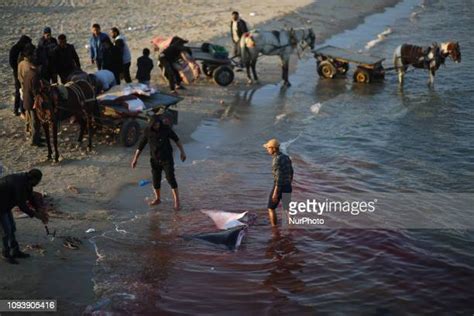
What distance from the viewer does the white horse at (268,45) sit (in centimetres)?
1927

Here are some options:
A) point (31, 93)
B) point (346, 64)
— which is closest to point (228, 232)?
point (31, 93)

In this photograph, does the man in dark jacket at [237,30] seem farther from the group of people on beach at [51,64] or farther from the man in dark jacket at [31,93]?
the man in dark jacket at [31,93]

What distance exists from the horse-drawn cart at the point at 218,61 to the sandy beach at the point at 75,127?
33cm

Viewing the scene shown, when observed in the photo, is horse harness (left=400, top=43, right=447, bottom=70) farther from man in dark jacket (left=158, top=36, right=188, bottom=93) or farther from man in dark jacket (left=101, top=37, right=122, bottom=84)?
man in dark jacket (left=101, top=37, right=122, bottom=84)

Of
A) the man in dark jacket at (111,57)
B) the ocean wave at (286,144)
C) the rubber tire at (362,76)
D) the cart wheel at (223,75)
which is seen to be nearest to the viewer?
the ocean wave at (286,144)

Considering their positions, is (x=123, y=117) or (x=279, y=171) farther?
(x=123, y=117)

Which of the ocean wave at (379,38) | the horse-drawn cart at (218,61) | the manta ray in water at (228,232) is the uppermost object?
the horse-drawn cart at (218,61)

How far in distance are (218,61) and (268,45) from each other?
5.80 ft

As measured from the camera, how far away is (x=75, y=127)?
15.0 m

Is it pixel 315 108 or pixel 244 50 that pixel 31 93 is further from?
pixel 315 108

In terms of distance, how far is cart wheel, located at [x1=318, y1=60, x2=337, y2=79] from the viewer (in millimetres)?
20653

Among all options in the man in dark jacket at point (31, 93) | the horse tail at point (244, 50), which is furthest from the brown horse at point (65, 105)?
the horse tail at point (244, 50)

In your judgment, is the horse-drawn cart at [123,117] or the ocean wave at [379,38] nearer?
the horse-drawn cart at [123,117]

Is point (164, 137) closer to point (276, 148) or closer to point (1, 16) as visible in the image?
point (276, 148)
